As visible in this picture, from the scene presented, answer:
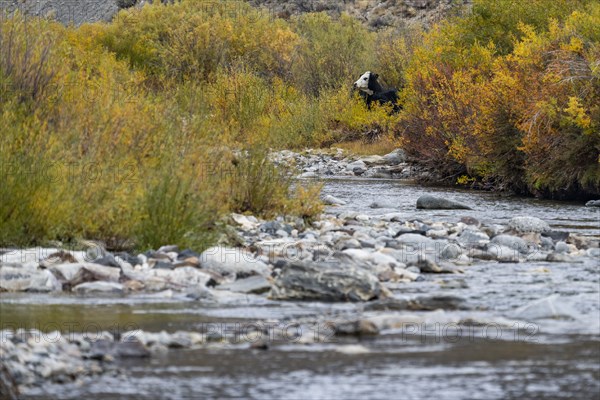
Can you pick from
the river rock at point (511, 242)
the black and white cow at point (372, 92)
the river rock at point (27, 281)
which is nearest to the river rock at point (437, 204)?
the river rock at point (511, 242)

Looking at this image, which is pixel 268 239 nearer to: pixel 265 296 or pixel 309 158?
pixel 265 296

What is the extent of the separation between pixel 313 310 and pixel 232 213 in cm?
525

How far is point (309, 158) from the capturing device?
101 ft

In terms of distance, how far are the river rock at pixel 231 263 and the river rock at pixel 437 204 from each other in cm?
809

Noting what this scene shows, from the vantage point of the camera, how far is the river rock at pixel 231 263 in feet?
31.8

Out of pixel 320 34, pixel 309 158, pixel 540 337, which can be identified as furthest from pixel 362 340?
pixel 320 34

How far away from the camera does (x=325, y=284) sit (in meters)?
8.83

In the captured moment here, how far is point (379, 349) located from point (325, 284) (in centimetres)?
201

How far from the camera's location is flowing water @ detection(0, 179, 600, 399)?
5.84 meters

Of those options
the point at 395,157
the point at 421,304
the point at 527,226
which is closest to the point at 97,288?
the point at 421,304

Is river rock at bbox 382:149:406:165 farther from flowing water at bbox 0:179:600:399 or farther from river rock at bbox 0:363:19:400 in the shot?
river rock at bbox 0:363:19:400

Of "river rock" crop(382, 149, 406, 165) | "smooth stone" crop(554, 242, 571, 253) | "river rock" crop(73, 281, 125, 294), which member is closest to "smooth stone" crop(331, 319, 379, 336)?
"river rock" crop(73, 281, 125, 294)

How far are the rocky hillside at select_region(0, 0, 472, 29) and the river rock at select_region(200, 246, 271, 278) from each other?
53.5m

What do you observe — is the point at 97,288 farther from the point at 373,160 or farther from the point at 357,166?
the point at 373,160
